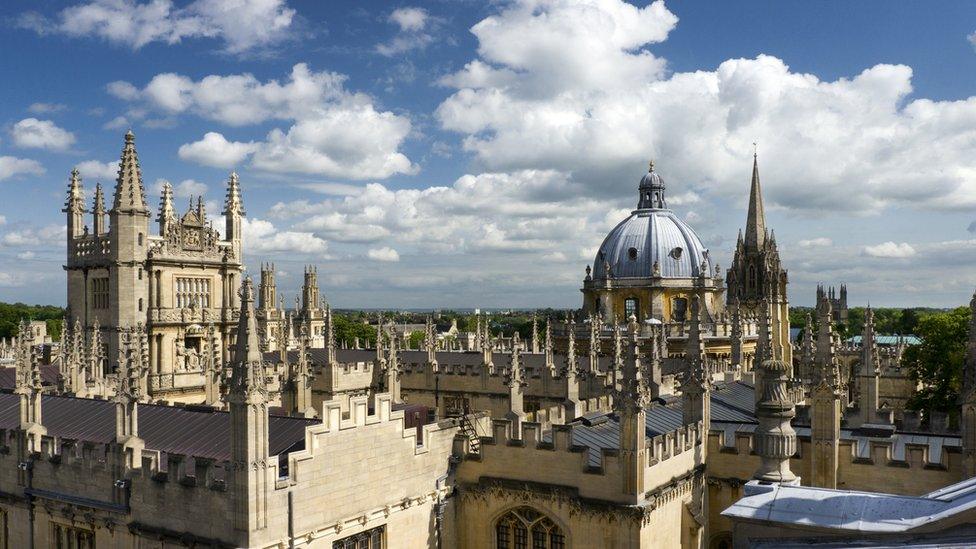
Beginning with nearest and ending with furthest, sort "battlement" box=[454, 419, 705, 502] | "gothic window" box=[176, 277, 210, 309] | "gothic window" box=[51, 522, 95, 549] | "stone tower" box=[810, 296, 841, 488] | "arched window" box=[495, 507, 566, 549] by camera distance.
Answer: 1. "battlement" box=[454, 419, 705, 502]
2. "gothic window" box=[51, 522, 95, 549]
3. "arched window" box=[495, 507, 566, 549]
4. "stone tower" box=[810, 296, 841, 488]
5. "gothic window" box=[176, 277, 210, 309]

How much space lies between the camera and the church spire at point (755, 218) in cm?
7231

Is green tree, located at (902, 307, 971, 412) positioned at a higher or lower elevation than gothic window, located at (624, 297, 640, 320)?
lower

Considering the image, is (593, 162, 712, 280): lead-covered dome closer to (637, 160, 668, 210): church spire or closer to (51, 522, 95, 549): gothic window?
(637, 160, 668, 210): church spire

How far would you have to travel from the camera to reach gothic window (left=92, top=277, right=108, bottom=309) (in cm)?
4594

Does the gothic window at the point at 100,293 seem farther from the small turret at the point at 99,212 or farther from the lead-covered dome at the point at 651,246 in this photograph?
the lead-covered dome at the point at 651,246

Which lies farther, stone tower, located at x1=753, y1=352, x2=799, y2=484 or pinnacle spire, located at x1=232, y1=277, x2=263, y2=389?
pinnacle spire, located at x1=232, y1=277, x2=263, y2=389

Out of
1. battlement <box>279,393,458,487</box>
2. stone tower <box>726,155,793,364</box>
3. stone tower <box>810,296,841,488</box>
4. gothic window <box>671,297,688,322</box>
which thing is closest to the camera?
battlement <box>279,393,458,487</box>

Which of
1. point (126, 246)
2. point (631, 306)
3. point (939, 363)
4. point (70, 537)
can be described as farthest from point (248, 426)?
point (631, 306)

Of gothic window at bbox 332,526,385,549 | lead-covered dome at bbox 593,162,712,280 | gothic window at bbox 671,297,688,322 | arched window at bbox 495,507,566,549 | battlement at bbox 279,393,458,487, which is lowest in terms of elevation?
arched window at bbox 495,507,566,549

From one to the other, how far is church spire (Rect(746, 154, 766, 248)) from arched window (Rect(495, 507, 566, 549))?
5984cm

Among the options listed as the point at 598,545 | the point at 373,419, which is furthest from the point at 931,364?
the point at 373,419

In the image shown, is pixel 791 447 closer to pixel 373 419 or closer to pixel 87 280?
pixel 373 419

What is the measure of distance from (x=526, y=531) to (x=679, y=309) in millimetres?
40366

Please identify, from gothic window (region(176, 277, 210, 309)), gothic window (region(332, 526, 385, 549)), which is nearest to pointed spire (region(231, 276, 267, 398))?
gothic window (region(332, 526, 385, 549))
